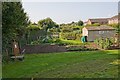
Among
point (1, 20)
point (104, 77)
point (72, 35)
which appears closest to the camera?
point (104, 77)

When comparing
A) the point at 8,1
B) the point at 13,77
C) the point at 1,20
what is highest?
the point at 8,1

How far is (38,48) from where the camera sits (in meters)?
28.4

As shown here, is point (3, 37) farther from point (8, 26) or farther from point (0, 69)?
point (0, 69)

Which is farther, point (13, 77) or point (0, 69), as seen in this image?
point (0, 69)

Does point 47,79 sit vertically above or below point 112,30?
below

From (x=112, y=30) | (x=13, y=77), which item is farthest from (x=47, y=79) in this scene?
(x=112, y=30)

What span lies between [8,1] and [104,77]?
6293 mm

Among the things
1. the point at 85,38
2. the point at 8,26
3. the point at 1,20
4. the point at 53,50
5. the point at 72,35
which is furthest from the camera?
the point at 72,35

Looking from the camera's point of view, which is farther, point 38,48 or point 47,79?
point 38,48

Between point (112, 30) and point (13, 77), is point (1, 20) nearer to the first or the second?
point (13, 77)

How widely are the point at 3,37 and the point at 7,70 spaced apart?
7.20 feet

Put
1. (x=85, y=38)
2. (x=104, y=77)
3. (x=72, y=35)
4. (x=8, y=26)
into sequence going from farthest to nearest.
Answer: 1. (x=72, y=35)
2. (x=85, y=38)
3. (x=8, y=26)
4. (x=104, y=77)

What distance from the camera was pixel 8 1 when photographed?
44.8 feet

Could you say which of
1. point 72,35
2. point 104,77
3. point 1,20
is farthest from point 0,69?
point 72,35
